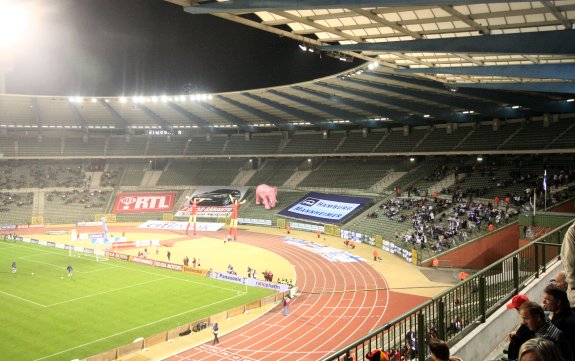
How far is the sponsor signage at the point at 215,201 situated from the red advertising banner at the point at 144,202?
2966 mm

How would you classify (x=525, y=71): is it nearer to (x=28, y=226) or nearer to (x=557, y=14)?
(x=557, y=14)

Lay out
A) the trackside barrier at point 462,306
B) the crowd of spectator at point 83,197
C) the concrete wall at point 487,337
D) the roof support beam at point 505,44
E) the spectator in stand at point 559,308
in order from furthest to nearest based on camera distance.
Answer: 1. the crowd of spectator at point 83,197
2. the roof support beam at point 505,44
3. the concrete wall at point 487,337
4. the trackside barrier at point 462,306
5. the spectator in stand at point 559,308

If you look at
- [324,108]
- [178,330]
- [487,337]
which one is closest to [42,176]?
[324,108]

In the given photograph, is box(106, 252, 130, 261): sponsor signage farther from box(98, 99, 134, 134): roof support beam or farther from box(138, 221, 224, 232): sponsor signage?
box(98, 99, 134, 134): roof support beam

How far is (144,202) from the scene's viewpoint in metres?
67.1

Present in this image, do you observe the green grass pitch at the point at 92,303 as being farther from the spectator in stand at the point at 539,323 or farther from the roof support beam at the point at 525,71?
the spectator in stand at the point at 539,323

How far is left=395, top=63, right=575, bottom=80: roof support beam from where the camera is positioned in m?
17.8

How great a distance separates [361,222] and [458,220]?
1285cm

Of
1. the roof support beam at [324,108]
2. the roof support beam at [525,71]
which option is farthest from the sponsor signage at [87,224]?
the roof support beam at [525,71]

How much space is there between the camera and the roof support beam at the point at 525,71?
58.4 ft

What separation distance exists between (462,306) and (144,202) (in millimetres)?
63149

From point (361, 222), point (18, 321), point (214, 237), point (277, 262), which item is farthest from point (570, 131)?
point (18, 321)

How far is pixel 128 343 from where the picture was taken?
2161 cm

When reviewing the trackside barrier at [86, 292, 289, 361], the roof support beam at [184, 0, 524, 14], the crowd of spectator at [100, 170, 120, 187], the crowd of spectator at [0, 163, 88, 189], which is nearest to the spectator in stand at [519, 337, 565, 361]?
the roof support beam at [184, 0, 524, 14]
